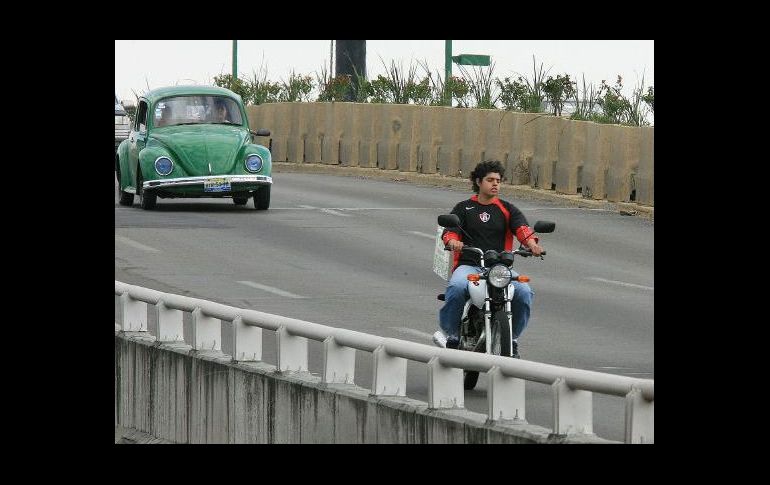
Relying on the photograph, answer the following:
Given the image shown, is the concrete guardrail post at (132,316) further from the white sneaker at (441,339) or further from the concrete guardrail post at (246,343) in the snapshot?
the white sneaker at (441,339)

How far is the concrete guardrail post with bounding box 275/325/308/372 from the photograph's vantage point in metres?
12.3

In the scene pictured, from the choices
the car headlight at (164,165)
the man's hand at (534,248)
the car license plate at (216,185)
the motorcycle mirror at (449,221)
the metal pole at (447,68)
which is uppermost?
the metal pole at (447,68)

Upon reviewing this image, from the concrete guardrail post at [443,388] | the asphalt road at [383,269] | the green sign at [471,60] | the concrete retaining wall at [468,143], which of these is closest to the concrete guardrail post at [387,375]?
the concrete guardrail post at [443,388]

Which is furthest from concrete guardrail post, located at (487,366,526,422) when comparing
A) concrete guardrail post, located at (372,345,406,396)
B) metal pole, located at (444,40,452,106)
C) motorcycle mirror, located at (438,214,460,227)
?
metal pole, located at (444,40,452,106)

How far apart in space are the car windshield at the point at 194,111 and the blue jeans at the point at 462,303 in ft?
59.7

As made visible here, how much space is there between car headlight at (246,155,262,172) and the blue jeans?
16.7 m

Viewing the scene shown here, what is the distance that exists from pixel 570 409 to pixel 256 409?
12.0 feet

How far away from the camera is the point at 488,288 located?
44.3ft

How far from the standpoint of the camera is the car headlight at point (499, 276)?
13.4 meters

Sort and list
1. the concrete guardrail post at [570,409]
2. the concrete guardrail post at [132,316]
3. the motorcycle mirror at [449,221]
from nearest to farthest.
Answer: the concrete guardrail post at [570,409] → the motorcycle mirror at [449,221] → the concrete guardrail post at [132,316]

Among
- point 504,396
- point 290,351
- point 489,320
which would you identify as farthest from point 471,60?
point 504,396

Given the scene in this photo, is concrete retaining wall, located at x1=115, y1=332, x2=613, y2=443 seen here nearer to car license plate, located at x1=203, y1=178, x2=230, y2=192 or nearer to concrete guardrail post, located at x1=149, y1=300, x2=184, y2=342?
concrete guardrail post, located at x1=149, y1=300, x2=184, y2=342
